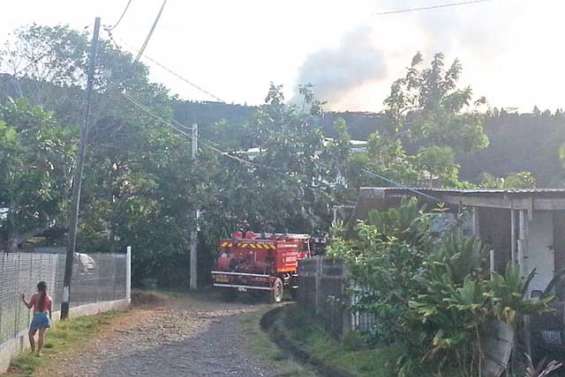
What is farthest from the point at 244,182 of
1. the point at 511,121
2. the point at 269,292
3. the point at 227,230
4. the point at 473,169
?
the point at 511,121

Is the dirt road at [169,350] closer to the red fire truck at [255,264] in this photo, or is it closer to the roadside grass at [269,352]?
the roadside grass at [269,352]

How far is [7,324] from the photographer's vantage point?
1587 cm

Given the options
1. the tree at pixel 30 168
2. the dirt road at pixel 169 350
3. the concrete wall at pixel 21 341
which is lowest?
the dirt road at pixel 169 350

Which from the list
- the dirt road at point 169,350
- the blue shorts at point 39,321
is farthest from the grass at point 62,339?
the blue shorts at point 39,321

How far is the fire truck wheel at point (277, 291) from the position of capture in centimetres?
3125

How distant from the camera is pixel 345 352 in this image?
630 inches

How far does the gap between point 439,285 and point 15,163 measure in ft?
65.9

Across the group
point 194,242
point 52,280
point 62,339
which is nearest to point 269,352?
point 62,339

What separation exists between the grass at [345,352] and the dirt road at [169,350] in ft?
3.15

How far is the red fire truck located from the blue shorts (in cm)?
1466

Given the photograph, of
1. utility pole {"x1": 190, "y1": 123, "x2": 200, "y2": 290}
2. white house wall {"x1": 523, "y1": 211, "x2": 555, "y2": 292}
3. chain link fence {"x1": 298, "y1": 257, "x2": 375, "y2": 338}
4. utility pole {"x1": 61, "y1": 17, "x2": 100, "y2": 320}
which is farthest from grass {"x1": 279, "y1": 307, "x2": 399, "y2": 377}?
utility pole {"x1": 190, "y1": 123, "x2": 200, "y2": 290}

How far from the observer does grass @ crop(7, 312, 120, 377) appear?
51.2 ft

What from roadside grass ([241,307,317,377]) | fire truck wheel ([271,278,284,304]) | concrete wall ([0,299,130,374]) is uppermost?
fire truck wheel ([271,278,284,304])

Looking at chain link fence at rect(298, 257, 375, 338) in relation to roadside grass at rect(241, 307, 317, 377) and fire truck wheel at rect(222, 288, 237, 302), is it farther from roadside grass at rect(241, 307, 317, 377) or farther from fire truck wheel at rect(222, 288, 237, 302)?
fire truck wheel at rect(222, 288, 237, 302)
